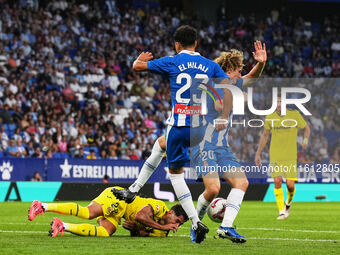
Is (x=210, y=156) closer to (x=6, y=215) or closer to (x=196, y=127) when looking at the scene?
(x=196, y=127)

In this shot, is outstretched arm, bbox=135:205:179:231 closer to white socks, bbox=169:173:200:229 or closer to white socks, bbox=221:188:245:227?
white socks, bbox=169:173:200:229

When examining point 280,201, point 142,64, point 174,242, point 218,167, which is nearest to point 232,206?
point 218,167

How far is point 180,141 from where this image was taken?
873 centimetres

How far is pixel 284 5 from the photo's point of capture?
4225cm

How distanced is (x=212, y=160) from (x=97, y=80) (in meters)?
19.9

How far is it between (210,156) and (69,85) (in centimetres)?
1865

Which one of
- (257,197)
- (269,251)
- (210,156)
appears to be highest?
(210,156)

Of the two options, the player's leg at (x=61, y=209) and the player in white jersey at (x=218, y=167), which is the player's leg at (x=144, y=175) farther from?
the player in white jersey at (x=218, y=167)

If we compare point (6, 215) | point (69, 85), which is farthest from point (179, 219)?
point (69, 85)

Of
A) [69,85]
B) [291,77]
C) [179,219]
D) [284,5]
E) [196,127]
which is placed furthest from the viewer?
[284,5]

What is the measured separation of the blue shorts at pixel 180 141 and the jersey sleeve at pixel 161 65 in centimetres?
67

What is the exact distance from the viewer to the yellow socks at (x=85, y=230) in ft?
29.9

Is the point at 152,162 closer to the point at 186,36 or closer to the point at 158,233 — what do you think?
the point at 158,233

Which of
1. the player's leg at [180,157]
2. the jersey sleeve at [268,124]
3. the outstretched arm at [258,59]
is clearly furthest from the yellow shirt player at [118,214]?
the jersey sleeve at [268,124]
